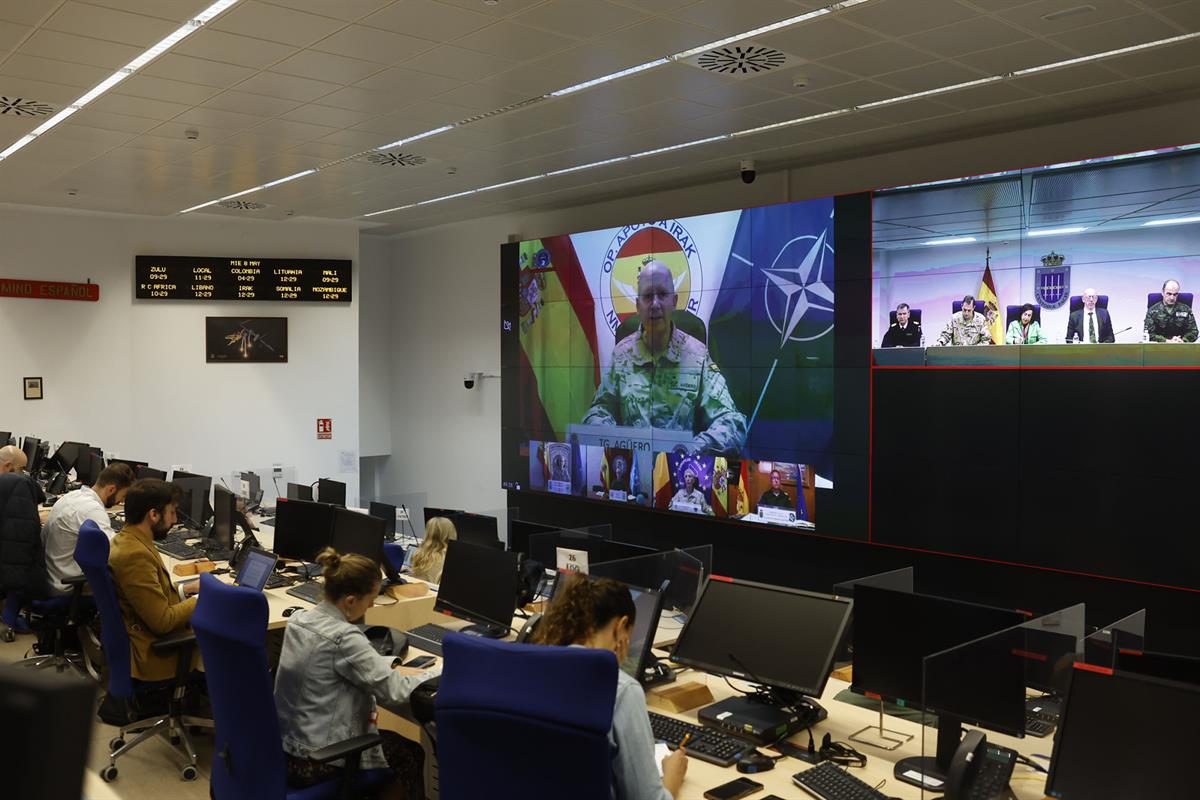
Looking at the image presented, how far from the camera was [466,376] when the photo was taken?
483 inches

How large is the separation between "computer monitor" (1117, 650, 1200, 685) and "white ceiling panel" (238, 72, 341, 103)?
17.4 ft

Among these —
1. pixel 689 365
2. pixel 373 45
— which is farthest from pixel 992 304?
pixel 373 45

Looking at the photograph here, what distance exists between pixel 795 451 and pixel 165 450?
7.47 m

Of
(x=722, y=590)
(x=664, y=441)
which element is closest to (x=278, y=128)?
(x=664, y=441)

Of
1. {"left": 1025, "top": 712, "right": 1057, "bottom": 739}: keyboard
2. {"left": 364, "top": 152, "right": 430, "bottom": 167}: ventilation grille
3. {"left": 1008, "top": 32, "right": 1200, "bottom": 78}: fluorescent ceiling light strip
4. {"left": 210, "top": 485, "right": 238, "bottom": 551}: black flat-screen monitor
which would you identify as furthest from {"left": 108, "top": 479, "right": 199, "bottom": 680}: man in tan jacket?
{"left": 1008, "top": 32, "right": 1200, "bottom": 78}: fluorescent ceiling light strip

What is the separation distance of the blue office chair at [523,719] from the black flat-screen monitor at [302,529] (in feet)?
11.8

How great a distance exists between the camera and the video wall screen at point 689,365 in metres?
7.89

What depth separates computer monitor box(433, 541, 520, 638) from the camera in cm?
430

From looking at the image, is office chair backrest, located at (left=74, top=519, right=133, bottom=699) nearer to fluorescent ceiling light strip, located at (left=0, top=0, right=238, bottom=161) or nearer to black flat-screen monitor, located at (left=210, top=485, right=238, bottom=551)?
black flat-screen monitor, located at (left=210, top=485, right=238, bottom=551)

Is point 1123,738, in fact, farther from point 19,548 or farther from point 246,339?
point 246,339

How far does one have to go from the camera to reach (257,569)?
193 inches

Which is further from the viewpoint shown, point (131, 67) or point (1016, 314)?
point (1016, 314)

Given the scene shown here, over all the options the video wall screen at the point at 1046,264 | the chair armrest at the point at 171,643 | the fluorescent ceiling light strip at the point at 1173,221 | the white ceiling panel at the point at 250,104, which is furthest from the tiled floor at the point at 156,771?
the fluorescent ceiling light strip at the point at 1173,221

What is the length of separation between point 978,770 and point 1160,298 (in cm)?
471
